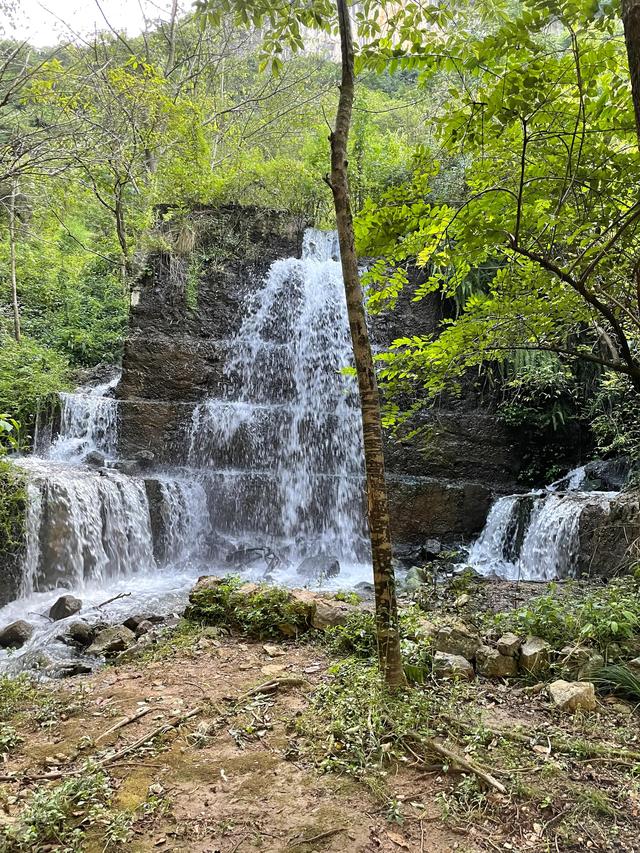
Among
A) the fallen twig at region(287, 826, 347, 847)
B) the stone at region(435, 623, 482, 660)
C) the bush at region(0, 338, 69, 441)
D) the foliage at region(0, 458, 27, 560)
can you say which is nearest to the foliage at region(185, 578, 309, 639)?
the stone at region(435, 623, 482, 660)

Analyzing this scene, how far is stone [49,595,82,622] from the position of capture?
577 centimetres

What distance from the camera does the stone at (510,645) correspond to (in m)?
3.48

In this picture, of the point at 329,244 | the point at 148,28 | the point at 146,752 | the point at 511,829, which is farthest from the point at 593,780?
the point at 148,28

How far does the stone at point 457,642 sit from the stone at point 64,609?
167 inches

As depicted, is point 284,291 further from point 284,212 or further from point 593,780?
point 593,780

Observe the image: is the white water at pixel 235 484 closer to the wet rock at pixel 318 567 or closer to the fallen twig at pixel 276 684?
the wet rock at pixel 318 567

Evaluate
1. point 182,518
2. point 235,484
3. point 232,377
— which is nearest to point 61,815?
point 182,518

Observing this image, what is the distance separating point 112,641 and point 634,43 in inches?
198

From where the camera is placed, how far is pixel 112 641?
452 cm

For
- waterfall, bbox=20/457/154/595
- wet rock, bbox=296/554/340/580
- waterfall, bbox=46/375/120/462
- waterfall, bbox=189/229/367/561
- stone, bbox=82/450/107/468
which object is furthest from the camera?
waterfall, bbox=189/229/367/561

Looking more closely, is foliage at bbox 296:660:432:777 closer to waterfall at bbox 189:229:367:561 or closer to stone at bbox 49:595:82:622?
stone at bbox 49:595:82:622

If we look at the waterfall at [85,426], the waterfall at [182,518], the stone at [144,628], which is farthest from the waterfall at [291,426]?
the stone at [144,628]

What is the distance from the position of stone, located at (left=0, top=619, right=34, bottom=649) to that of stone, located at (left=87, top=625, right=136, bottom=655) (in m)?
0.88

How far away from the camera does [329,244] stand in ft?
41.7
